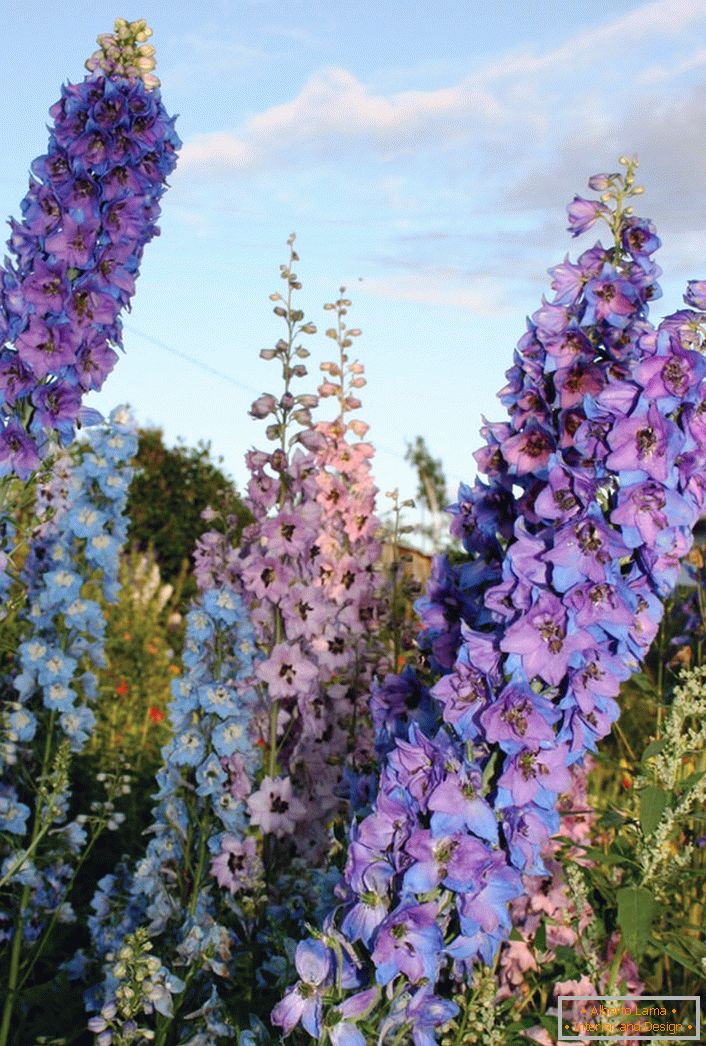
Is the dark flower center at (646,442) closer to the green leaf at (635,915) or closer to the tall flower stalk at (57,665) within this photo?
the green leaf at (635,915)

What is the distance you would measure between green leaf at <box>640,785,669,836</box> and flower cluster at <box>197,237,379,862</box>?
962 mm

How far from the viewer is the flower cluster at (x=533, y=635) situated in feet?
6.13

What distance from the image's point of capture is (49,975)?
Result: 4543 millimetres

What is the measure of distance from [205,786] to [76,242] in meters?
1.49

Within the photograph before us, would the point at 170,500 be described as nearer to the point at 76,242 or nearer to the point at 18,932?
the point at 18,932

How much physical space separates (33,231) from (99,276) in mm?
193

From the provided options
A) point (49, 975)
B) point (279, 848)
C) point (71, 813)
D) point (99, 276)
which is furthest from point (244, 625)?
point (71, 813)

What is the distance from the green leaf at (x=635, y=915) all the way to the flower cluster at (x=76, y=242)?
5.64 feet

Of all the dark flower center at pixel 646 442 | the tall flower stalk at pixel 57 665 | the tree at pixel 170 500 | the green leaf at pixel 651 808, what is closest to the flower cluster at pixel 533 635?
the dark flower center at pixel 646 442

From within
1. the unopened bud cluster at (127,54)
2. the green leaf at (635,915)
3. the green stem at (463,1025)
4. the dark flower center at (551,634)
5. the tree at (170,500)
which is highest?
the tree at (170,500)

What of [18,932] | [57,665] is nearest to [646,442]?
[57,665]

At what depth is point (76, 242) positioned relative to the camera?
2.96 meters

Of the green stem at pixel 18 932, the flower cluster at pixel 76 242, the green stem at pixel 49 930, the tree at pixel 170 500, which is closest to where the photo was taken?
the flower cluster at pixel 76 242

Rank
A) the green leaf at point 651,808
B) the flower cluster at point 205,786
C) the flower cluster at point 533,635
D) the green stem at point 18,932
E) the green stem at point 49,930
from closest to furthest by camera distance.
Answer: the flower cluster at point 533,635 < the green leaf at point 651,808 < the flower cluster at point 205,786 < the green stem at point 18,932 < the green stem at point 49,930
